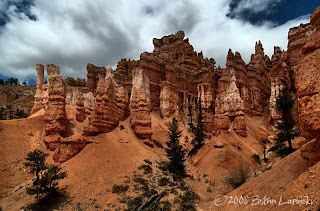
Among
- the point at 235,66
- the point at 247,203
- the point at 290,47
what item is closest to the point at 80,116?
the point at 247,203

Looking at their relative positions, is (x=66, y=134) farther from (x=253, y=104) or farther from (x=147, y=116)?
(x=253, y=104)

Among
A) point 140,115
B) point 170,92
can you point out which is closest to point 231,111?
point 170,92

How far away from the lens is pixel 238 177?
15.2 metres

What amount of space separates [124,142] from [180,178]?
7.97 m

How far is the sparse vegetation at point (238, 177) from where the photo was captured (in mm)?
14725

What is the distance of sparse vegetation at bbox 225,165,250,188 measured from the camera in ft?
48.3

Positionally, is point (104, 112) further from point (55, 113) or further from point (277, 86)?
point (277, 86)

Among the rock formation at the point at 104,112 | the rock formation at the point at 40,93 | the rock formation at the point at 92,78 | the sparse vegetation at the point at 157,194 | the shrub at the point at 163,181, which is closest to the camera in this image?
the sparse vegetation at the point at 157,194

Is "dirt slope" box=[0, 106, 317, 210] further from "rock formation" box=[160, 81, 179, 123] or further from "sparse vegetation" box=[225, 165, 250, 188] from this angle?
"rock formation" box=[160, 81, 179, 123]

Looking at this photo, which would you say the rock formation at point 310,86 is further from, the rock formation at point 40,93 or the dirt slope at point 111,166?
the rock formation at point 40,93

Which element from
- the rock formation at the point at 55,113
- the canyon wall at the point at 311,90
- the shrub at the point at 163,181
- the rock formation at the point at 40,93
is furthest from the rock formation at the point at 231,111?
the rock formation at the point at 40,93

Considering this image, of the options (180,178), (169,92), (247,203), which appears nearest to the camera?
(247,203)

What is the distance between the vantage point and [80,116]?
2489cm

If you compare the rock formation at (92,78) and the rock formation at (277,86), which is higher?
the rock formation at (92,78)
